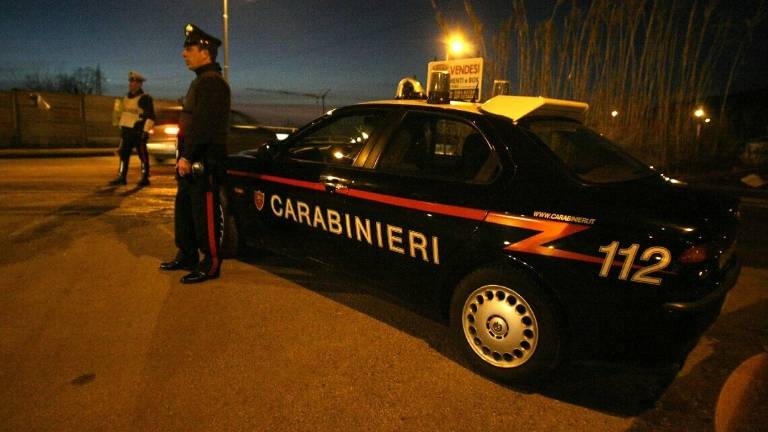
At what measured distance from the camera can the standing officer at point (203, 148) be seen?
3961 mm

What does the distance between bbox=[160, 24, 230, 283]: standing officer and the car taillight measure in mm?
3152

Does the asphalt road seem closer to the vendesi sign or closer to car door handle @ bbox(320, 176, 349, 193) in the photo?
car door handle @ bbox(320, 176, 349, 193)

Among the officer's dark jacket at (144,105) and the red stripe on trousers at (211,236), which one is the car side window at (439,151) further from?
the officer's dark jacket at (144,105)

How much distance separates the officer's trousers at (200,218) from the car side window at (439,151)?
4.94 ft

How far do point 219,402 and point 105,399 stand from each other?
53 cm

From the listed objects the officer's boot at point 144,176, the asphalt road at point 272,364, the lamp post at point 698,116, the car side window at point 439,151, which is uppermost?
the lamp post at point 698,116

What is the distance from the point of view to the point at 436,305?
3.12m

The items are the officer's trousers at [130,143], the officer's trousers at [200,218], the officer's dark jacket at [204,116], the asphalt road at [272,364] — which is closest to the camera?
the asphalt road at [272,364]

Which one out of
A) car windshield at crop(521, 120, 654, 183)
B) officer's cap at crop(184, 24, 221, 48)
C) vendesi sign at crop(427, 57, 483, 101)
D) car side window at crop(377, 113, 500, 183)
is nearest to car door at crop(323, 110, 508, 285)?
car side window at crop(377, 113, 500, 183)

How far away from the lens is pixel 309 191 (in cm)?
370

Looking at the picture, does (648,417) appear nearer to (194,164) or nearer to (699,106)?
(194,164)

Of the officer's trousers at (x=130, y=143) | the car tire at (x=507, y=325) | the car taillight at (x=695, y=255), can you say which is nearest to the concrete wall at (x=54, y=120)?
the officer's trousers at (x=130, y=143)

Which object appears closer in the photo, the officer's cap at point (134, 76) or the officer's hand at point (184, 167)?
the officer's hand at point (184, 167)

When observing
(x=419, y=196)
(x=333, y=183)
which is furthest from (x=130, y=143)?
(x=419, y=196)
